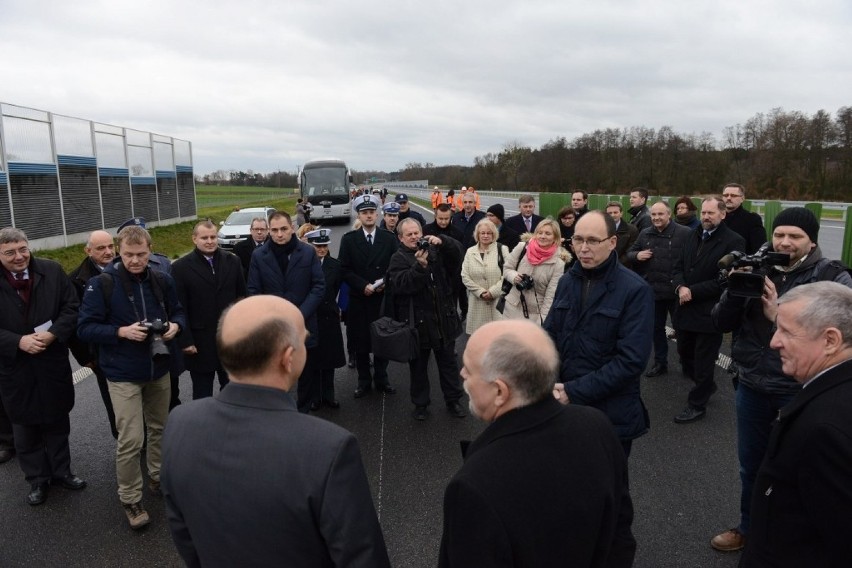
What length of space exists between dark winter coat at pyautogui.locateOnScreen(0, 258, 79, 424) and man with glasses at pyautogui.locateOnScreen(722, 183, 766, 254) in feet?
22.0

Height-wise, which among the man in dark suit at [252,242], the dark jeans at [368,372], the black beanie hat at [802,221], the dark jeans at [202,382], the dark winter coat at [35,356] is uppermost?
the black beanie hat at [802,221]

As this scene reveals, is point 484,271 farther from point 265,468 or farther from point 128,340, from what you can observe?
point 265,468

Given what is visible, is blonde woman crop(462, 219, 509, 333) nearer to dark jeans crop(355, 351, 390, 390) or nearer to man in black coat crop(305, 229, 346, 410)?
dark jeans crop(355, 351, 390, 390)

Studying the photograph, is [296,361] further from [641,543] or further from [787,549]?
[641,543]

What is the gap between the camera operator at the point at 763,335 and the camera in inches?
122

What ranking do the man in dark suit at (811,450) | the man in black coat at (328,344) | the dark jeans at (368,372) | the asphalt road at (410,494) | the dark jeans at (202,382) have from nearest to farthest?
the man in dark suit at (811,450)
the asphalt road at (410,494)
the dark jeans at (202,382)
the man in black coat at (328,344)
the dark jeans at (368,372)

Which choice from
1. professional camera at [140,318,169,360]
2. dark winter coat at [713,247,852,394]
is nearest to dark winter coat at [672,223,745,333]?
dark winter coat at [713,247,852,394]

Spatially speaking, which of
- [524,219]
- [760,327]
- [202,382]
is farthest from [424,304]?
[524,219]

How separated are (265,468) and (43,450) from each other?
3671mm

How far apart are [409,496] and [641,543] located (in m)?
1.59

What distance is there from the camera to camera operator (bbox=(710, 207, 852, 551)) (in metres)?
3.10

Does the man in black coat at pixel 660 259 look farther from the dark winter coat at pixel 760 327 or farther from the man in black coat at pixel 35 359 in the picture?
the man in black coat at pixel 35 359

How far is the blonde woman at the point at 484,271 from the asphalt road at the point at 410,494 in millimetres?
1142

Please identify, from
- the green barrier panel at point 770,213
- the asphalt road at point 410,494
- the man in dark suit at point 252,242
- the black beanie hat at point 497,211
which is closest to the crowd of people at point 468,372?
the asphalt road at point 410,494
